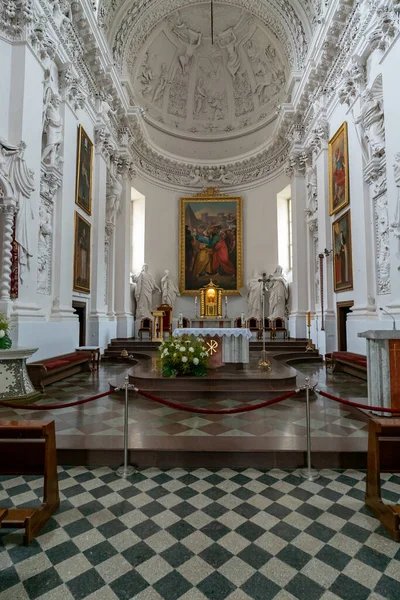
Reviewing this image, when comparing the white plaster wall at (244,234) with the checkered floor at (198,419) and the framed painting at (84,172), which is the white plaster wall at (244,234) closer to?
the framed painting at (84,172)

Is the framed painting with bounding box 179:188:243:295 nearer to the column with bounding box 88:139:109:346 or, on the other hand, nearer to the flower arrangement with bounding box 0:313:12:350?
the column with bounding box 88:139:109:346

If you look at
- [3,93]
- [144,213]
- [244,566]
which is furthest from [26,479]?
[144,213]

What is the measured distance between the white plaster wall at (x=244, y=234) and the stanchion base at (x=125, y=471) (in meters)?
12.2

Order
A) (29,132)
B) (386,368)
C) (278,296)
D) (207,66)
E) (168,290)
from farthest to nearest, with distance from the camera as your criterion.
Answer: (207,66), (168,290), (278,296), (29,132), (386,368)

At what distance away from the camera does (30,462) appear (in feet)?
9.39

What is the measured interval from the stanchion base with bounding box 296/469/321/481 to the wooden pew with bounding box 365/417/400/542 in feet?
1.73

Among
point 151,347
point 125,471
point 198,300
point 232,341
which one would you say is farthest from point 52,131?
point 198,300

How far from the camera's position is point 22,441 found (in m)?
2.88

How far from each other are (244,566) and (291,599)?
0.33m

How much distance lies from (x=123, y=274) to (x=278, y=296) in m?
6.29

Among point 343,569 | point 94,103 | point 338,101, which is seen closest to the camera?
point 343,569

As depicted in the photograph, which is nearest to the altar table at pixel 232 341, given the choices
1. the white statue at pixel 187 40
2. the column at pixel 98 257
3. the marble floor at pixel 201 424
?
the marble floor at pixel 201 424

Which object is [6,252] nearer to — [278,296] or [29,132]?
[29,132]

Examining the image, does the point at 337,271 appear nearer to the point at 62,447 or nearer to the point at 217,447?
the point at 217,447
